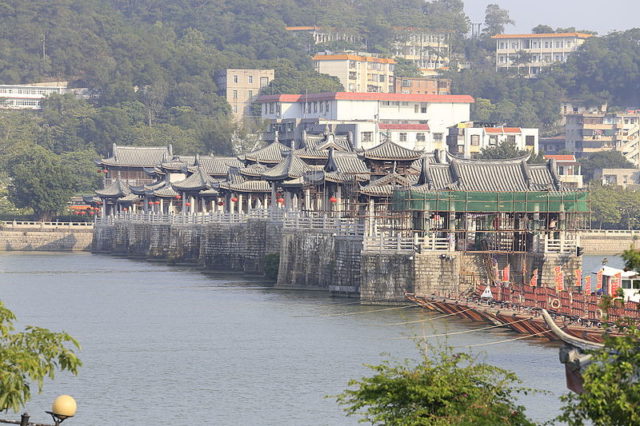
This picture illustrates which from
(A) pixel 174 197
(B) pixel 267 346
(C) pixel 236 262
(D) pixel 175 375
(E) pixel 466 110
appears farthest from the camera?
(E) pixel 466 110

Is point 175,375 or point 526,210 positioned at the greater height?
point 526,210

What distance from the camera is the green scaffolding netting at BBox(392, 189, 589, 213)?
56125mm

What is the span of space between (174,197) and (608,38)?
108283 mm

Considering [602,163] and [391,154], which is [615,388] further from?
[602,163]

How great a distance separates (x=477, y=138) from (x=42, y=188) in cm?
4138

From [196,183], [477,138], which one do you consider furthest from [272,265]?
[477,138]

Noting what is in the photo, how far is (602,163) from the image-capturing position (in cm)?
14850

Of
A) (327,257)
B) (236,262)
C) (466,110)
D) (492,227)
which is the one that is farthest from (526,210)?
(466,110)

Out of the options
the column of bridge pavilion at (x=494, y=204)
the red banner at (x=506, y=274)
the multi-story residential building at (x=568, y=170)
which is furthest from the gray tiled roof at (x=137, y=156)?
the red banner at (x=506, y=274)

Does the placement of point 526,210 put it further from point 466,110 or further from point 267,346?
point 466,110

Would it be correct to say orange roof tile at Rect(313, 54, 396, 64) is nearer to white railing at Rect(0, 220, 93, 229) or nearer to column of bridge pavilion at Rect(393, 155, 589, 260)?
white railing at Rect(0, 220, 93, 229)

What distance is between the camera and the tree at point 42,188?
4707 inches

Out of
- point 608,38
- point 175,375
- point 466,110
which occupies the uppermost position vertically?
point 608,38

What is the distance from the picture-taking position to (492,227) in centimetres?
5856
